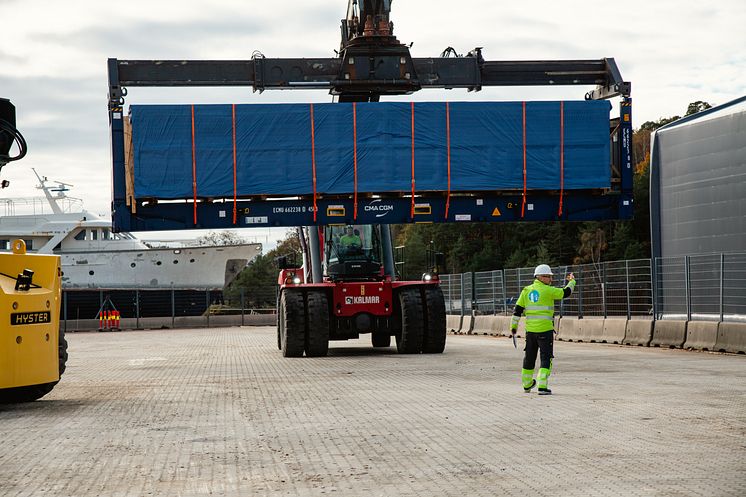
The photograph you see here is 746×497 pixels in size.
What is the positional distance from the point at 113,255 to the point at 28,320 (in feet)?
177

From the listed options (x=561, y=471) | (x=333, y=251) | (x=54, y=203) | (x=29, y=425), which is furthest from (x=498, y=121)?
(x=54, y=203)

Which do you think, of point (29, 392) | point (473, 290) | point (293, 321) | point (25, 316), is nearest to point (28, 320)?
point (25, 316)

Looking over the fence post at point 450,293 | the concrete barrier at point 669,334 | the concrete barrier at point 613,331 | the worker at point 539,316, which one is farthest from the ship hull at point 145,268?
the worker at point 539,316

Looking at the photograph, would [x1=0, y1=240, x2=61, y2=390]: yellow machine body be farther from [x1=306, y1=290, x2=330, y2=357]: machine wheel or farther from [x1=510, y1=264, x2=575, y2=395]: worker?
[x1=306, y1=290, x2=330, y2=357]: machine wheel

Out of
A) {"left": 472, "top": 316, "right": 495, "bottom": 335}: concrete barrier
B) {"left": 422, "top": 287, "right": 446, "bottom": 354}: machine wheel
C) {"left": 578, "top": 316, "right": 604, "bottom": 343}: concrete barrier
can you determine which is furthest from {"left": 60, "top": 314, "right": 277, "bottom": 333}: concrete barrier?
{"left": 422, "top": 287, "right": 446, "bottom": 354}: machine wheel

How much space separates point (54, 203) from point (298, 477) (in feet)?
220

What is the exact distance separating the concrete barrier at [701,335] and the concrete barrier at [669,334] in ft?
0.84

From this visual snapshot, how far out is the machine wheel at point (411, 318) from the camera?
69.9 ft

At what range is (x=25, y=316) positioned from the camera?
12023mm

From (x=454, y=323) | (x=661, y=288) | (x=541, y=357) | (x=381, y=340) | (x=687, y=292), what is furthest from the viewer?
(x=454, y=323)

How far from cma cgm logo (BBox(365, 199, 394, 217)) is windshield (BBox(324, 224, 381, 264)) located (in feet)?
2.33

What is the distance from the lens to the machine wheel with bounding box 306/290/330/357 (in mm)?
20828

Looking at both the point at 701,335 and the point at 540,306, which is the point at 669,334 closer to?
the point at 701,335

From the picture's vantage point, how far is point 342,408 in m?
11.8
